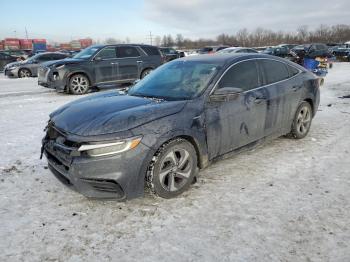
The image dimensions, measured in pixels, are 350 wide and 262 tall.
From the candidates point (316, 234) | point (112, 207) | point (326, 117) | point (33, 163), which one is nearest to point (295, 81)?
point (326, 117)

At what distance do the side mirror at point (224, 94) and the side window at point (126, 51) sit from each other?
888cm

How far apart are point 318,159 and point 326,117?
301 centimetres

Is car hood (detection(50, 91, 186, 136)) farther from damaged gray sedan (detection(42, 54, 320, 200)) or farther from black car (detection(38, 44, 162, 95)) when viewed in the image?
black car (detection(38, 44, 162, 95))

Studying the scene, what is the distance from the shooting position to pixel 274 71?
207 inches

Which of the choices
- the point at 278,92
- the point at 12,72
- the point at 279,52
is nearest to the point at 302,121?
the point at 278,92

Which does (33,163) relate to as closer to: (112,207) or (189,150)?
(112,207)

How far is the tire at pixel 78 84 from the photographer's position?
1155 centimetres

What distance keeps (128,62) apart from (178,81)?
8.38 meters

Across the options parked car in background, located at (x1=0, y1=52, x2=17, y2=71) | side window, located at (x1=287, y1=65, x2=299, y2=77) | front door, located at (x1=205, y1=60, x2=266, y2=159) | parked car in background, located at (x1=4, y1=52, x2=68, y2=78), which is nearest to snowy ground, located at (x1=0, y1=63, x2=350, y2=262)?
front door, located at (x1=205, y1=60, x2=266, y2=159)

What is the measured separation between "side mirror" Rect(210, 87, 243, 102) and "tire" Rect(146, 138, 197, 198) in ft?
2.23

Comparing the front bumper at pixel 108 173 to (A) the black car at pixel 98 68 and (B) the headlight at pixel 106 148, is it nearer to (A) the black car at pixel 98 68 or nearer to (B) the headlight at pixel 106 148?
(B) the headlight at pixel 106 148

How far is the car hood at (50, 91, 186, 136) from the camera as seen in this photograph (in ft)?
11.5

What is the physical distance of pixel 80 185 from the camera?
3.45 m

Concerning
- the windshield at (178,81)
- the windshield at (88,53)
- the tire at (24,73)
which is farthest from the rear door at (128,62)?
the tire at (24,73)
